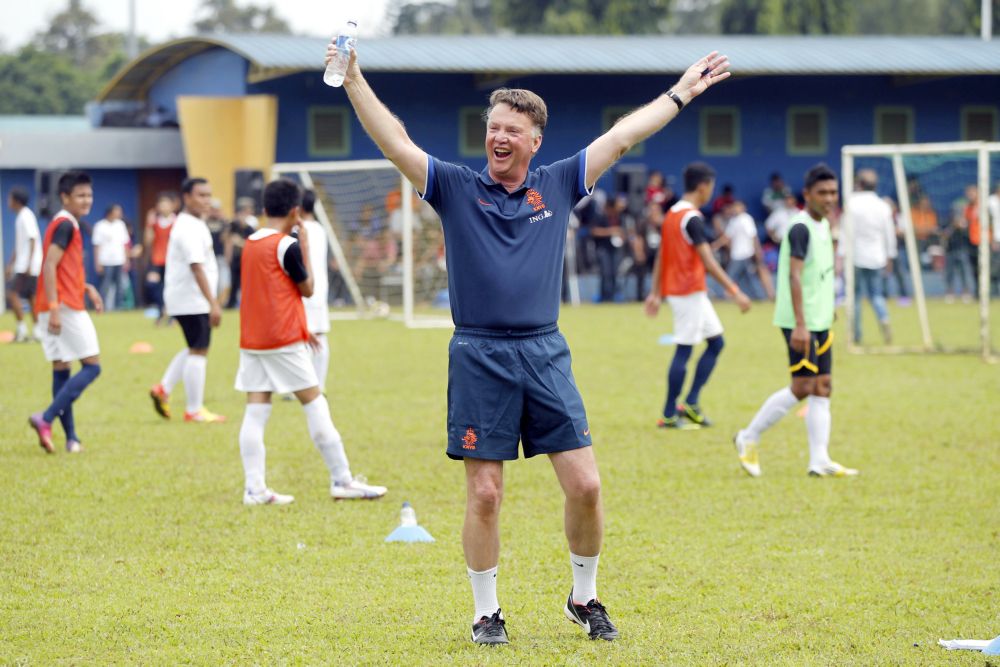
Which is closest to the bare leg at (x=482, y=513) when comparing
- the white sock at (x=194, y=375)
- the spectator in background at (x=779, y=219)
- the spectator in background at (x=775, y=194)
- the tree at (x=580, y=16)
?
the white sock at (x=194, y=375)

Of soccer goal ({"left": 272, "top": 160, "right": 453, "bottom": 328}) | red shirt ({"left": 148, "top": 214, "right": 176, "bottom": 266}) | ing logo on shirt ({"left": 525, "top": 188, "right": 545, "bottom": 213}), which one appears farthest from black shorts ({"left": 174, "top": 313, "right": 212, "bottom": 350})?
soccer goal ({"left": 272, "top": 160, "right": 453, "bottom": 328})

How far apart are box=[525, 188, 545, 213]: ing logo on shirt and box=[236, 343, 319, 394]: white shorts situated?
3.42 metres

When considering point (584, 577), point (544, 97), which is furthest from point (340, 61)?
point (544, 97)

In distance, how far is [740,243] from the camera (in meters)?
26.5

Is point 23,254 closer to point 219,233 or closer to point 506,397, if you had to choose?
point 219,233

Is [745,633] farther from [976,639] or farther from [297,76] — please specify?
[297,76]

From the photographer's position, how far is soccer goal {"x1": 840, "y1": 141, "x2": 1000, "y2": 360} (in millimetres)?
16844

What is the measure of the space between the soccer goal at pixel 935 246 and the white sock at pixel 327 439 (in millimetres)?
10037

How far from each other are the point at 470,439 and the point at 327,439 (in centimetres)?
328

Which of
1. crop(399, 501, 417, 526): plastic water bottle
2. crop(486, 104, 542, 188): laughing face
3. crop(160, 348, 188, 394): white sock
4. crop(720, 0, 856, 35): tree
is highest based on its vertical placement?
crop(720, 0, 856, 35): tree

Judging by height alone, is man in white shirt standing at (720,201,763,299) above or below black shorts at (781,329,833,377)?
above

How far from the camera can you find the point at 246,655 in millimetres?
5207

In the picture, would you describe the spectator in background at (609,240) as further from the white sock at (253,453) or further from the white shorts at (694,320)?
the white sock at (253,453)

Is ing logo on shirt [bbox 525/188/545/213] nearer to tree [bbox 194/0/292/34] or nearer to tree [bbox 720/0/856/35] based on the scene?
tree [bbox 720/0/856/35]
